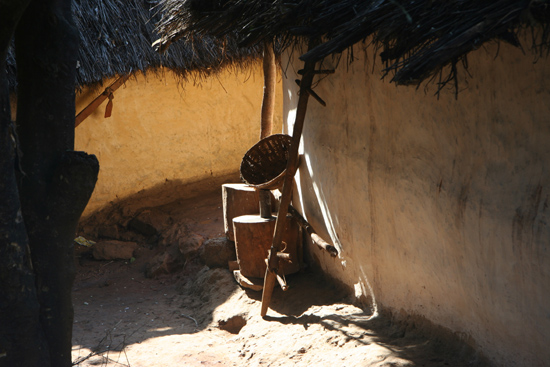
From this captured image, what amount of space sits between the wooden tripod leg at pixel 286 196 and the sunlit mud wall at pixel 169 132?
3.27m

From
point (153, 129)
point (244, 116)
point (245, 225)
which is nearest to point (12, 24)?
point (245, 225)

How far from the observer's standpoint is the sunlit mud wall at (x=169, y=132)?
6910mm

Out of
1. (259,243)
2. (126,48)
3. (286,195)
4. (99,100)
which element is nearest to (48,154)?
(286,195)

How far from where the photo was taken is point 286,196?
4.39m

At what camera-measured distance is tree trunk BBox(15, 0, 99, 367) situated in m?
2.31

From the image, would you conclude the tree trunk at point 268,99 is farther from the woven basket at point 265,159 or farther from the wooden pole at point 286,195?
the wooden pole at point 286,195

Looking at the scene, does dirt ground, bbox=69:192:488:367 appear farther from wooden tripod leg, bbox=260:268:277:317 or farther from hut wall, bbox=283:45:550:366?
hut wall, bbox=283:45:550:366

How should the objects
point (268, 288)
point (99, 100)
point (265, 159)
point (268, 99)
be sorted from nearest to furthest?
point (268, 288) → point (265, 159) → point (268, 99) → point (99, 100)

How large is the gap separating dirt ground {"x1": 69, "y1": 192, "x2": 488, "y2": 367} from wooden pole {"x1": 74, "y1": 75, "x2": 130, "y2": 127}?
5.61 ft

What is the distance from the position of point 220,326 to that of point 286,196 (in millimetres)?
1331

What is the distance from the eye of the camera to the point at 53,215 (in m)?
2.34

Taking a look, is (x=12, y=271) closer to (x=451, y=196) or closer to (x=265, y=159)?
(x=451, y=196)

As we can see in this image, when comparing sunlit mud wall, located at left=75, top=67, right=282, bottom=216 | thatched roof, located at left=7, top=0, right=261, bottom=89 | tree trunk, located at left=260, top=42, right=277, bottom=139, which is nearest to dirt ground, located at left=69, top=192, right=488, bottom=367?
sunlit mud wall, located at left=75, top=67, right=282, bottom=216

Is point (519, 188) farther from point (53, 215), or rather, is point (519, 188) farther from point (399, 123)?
point (53, 215)
